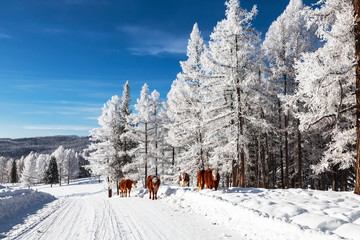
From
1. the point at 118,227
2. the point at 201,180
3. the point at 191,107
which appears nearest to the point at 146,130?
the point at 191,107

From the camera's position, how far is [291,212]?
5.80 m

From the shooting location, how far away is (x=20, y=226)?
670cm

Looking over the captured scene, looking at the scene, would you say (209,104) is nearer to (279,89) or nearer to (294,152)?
(279,89)

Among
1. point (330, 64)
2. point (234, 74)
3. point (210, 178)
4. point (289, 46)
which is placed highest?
point (289, 46)

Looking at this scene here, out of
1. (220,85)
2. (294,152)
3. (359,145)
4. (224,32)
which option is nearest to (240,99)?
(220,85)

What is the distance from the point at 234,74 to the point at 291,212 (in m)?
9.45

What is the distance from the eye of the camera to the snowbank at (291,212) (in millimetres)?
4539

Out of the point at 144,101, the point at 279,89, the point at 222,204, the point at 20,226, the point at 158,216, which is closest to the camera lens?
the point at 20,226

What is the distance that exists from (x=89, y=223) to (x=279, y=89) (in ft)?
63.4

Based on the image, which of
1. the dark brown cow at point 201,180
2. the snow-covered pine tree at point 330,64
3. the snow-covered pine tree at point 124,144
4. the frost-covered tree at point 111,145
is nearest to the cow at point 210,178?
the dark brown cow at point 201,180

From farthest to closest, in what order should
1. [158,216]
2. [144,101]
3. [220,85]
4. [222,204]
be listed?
[144,101] → [220,85] → [158,216] → [222,204]

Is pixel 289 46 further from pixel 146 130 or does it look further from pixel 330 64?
pixel 146 130

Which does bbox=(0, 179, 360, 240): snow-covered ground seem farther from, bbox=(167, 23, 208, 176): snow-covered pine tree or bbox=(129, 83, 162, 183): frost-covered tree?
bbox=(129, 83, 162, 183): frost-covered tree

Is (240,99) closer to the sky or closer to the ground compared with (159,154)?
closer to the sky
